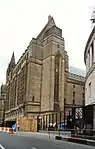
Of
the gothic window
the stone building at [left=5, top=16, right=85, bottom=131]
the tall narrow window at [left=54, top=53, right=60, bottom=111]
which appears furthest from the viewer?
the gothic window

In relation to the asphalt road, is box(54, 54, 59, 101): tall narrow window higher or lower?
higher

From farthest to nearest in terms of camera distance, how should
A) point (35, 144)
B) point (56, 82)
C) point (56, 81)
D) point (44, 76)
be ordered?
point (44, 76), point (56, 81), point (56, 82), point (35, 144)

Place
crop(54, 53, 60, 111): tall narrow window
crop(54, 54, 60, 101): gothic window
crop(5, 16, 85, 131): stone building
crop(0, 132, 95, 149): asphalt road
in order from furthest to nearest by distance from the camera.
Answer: crop(54, 54, 60, 101): gothic window
crop(5, 16, 85, 131): stone building
crop(54, 53, 60, 111): tall narrow window
crop(0, 132, 95, 149): asphalt road

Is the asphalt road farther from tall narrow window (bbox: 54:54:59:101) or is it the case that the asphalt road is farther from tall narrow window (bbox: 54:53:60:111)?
tall narrow window (bbox: 54:54:59:101)

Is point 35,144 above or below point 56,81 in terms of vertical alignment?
below

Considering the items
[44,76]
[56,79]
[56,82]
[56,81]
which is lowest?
[56,82]

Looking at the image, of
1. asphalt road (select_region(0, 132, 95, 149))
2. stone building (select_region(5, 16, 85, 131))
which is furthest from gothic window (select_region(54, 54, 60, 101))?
asphalt road (select_region(0, 132, 95, 149))

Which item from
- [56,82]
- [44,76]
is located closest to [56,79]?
[56,82]

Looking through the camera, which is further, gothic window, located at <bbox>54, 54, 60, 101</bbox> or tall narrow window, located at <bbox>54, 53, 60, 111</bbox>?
gothic window, located at <bbox>54, 54, 60, 101</bbox>

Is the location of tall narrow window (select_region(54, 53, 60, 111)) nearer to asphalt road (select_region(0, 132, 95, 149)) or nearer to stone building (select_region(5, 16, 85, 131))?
stone building (select_region(5, 16, 85, 131))

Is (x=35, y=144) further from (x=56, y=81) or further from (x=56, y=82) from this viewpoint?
(x=56, y=81)

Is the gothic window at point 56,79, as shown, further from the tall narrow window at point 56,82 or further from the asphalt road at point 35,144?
the asphalt road at point 35,144

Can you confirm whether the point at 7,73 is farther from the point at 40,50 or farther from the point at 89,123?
the point at 89,123

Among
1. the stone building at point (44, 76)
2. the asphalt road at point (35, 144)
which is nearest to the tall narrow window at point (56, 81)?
the stone building at point (44, 76)
